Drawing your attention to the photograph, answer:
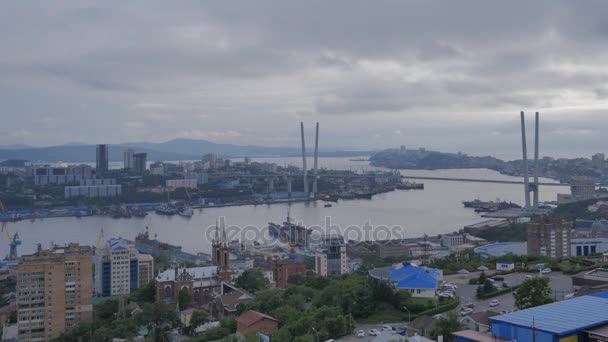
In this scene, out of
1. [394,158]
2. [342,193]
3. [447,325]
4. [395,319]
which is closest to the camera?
[447,325]

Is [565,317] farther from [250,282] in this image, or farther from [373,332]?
[250,282]

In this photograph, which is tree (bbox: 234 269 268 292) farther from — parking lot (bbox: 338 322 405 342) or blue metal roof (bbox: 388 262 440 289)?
Result: parking lot (bbox: 338 322 405 342)

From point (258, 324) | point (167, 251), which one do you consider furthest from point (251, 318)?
point (167, 251)

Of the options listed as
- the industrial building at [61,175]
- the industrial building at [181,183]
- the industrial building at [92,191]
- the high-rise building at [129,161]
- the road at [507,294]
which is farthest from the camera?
the high-rise building at [129,161]

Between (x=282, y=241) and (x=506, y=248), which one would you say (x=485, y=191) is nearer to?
(x=282, y=241)

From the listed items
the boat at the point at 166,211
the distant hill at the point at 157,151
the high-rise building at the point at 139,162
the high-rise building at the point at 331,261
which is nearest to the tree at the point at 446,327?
the high-rise building at the point at 331,261

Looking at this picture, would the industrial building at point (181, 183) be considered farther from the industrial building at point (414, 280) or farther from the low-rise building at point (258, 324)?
the low-rise building at point (258, 324)

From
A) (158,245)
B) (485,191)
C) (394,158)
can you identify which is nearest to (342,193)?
(485,191)
